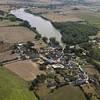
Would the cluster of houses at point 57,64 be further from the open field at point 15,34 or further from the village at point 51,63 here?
Answer: the open field at point 15,34

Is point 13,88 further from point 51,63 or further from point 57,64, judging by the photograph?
point 57,64

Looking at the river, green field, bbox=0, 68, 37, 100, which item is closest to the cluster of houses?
green field, bbox=0, 68, 37, 100

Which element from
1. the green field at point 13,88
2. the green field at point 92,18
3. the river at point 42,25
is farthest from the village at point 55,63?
the green field at point 92,18

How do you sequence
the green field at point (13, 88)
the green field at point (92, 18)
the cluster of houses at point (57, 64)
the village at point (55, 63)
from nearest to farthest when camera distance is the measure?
the green field at point (13, 88) → the village at point (55, 63) → the cluster of houses at point (57, 64) → the green field at point (92, 18)

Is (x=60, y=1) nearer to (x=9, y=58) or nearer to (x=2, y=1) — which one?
(x=2, y=1)

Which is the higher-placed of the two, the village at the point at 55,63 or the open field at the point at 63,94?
the open field at the point at 63,94

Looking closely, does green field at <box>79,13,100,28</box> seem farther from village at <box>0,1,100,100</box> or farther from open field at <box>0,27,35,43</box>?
open field at <box>0,27,35,43</box>
